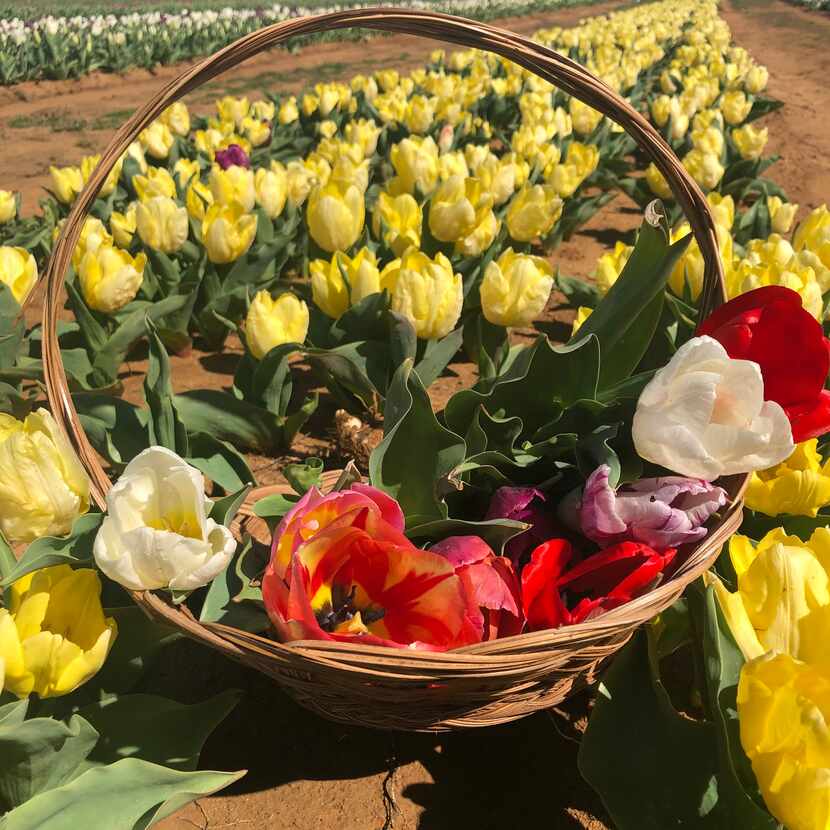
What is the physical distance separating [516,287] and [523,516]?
2.46 feet

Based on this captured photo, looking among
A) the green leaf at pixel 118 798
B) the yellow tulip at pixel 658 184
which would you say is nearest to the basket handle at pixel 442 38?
the green leaf at pixel 118 798

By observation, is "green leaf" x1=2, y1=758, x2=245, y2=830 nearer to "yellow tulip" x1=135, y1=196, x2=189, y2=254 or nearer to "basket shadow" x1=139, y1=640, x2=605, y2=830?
"basket shadow" x1=139, y1=640, x2=605, y2=830

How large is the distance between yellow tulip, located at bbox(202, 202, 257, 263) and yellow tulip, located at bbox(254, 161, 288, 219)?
1.23 ft

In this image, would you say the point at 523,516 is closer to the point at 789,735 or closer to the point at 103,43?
the point at 789,735

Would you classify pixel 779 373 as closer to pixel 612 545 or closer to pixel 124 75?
pixel 612 545

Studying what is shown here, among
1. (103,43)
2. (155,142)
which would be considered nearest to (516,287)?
(155,142)

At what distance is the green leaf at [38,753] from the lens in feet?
3.15

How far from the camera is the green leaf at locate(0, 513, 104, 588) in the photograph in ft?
3.43

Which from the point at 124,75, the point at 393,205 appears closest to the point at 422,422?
the point at 393,205

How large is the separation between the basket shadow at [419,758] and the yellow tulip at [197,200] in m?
1.69

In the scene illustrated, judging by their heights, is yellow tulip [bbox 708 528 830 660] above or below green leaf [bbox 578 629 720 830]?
above

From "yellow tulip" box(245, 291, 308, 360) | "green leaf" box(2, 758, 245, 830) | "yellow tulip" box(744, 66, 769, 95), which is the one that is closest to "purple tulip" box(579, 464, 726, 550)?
"green leaf" box(2, 758, 245, 830)

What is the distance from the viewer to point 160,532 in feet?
3.11

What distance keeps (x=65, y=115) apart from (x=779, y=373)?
9.32 meters
